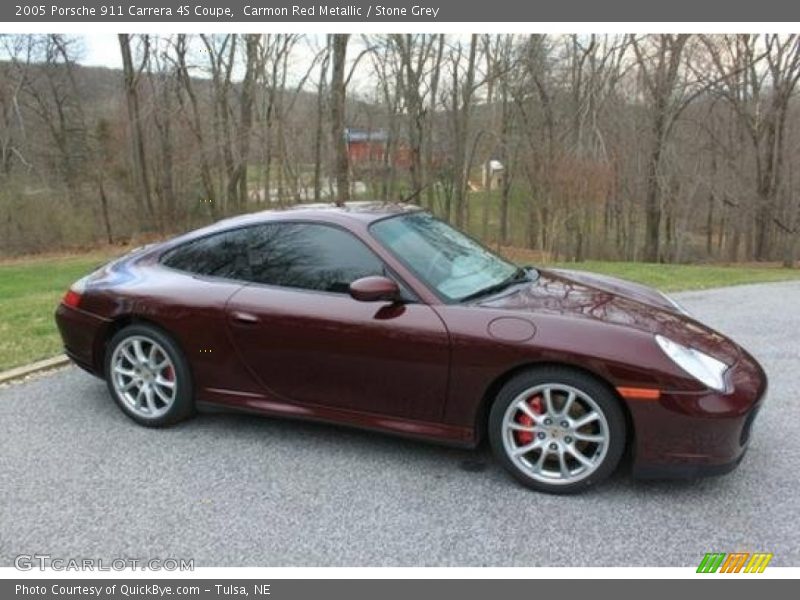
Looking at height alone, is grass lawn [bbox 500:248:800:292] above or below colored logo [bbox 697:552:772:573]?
below

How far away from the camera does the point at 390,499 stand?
3.13 m

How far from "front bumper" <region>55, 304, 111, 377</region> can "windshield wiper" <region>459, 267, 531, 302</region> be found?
7.82ft

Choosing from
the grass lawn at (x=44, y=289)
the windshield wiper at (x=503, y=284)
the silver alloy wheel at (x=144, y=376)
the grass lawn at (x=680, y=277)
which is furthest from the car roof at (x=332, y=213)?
the grass lawn at (x=680, y=277)

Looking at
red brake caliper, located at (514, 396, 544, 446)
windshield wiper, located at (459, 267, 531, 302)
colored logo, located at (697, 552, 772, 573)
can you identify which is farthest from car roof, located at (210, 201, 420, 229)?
colored logo, located at (697, 552, 772, 573)

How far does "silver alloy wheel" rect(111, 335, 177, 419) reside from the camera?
4.01 meters

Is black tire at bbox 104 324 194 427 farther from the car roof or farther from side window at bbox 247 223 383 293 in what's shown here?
the car roof

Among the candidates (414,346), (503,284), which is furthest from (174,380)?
(503,284)

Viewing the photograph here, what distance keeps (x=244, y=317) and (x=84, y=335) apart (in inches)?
52.3

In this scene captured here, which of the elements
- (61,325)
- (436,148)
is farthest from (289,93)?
(61,325)

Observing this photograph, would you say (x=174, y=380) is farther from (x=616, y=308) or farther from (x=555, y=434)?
(x=616, y=308)

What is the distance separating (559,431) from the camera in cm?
313

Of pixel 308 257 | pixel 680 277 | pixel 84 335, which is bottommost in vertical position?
pixel 680 277
